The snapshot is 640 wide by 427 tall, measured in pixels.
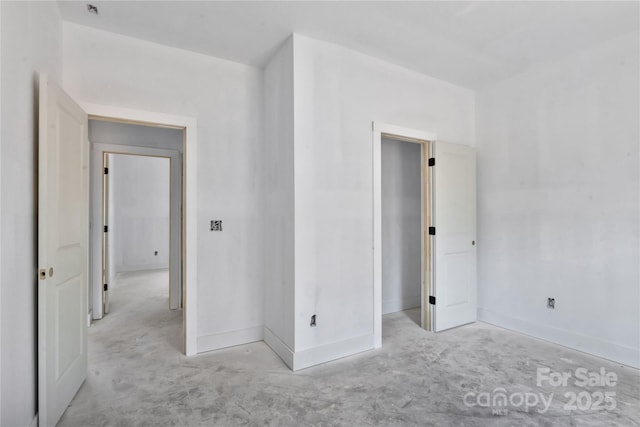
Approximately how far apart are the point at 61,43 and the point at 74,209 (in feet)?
4.49

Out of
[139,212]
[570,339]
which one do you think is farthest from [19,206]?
[139,212]

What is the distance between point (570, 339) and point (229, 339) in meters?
3.38

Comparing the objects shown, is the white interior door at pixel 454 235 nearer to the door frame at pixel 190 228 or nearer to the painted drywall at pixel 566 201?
the painted drywall at pixel 566 201

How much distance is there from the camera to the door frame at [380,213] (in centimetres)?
313

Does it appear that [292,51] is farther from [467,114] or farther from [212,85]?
[467,114]

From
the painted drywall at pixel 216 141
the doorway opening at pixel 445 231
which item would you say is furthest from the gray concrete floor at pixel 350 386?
the painted drywall at pixel 216 141

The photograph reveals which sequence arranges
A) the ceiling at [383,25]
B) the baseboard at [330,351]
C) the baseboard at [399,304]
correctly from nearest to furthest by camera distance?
the ceiling at [383,25]
the baseboard at [330,351]
the baseboard at [399,304]

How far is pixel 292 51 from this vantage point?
2.72m

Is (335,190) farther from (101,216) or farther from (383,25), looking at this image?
(101,216)

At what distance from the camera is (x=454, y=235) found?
3.70 meters

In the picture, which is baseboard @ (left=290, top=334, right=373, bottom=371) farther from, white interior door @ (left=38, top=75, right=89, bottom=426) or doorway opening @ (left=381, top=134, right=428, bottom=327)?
white interior door @ (left=38, top=75, right=89, bottom=426)

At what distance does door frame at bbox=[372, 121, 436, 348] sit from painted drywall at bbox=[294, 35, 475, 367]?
59 mm

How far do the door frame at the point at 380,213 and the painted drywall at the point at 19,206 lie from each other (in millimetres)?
2574

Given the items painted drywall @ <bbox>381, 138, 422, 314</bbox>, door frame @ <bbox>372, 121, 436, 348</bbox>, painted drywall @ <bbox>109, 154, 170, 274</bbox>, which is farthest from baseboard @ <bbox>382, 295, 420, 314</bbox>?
painted drywall @ <bbox>109, 154, 170, 274</bbox>
